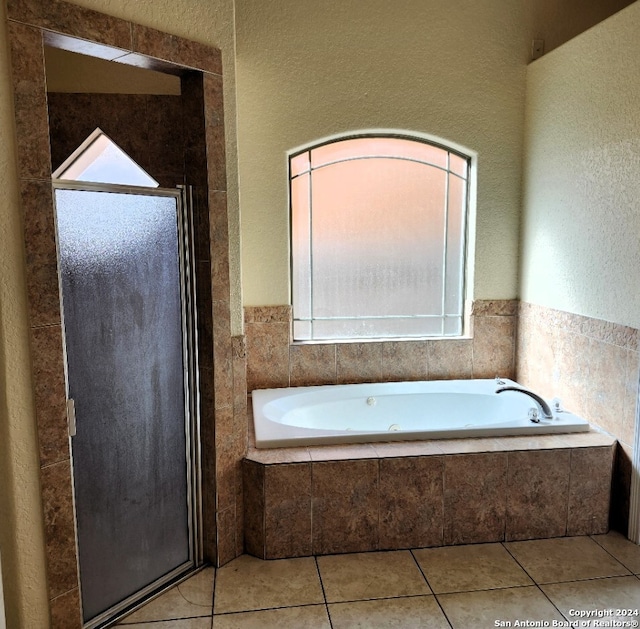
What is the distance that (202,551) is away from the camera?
2.80 metres

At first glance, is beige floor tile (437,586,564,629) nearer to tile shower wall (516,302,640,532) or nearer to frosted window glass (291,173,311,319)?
tile shower wall (516,302,640,532)

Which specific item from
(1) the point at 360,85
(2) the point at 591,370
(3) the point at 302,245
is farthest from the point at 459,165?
(2) the point at 591,370

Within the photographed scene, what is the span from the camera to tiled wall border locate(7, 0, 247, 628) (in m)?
1.98

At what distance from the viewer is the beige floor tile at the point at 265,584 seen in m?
2.53

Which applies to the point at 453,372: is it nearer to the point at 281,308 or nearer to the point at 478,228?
the point at 478,228

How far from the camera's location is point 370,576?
2709mm

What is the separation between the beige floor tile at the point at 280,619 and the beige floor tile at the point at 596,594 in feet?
3.18

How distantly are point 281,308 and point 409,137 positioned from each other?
136 centimetres

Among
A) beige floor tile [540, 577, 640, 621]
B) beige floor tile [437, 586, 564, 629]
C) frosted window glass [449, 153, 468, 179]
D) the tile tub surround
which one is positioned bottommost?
beige floor tile [437, 586, 564, 629]

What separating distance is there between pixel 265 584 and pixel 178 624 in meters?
0.41

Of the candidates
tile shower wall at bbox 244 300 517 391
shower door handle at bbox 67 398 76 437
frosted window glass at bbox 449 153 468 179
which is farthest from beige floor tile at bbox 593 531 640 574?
shower door handle at bbox 67 398 76 437

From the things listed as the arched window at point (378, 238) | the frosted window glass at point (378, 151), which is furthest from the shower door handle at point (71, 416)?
the frosted window glass at point (378, 151)

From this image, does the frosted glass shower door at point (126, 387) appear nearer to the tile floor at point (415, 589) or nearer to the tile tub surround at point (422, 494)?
the tile floor at point (415, 589)

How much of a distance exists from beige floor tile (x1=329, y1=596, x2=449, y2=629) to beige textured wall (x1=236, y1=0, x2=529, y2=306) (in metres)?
1.88
